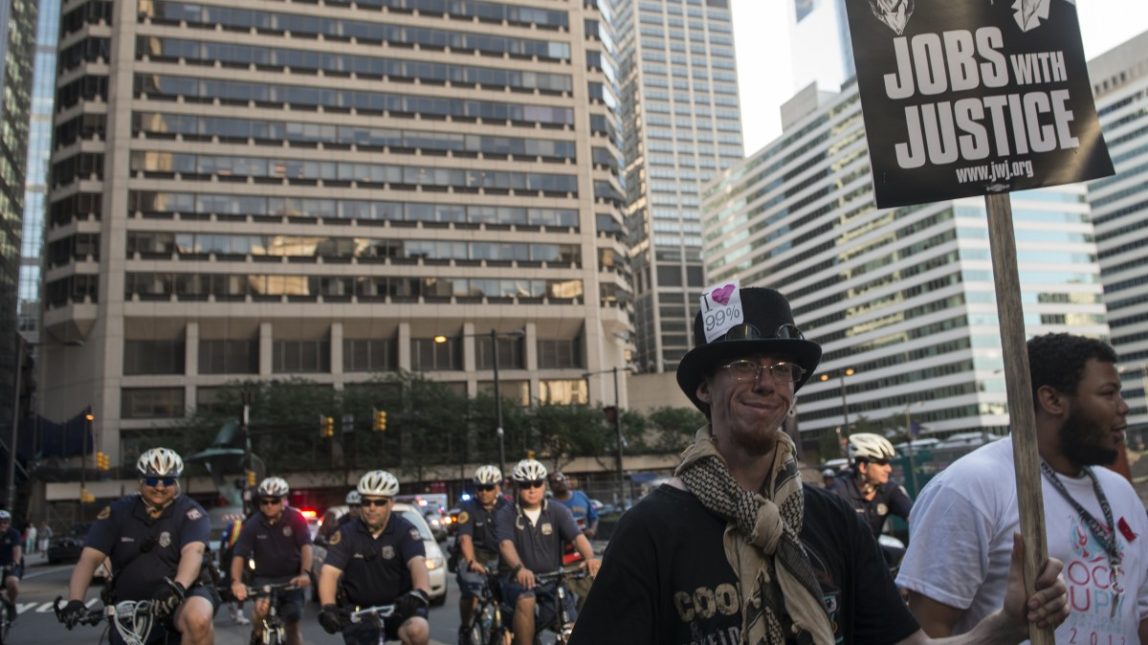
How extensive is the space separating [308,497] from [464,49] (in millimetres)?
34668

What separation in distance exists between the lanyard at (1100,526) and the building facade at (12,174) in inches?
2445

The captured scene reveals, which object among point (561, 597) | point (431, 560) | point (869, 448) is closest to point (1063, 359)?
point (869, 448)

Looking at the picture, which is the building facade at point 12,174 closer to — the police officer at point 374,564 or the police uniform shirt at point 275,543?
the police uniform shirt at point 275,543

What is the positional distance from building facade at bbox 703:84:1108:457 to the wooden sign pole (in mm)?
A: 99969

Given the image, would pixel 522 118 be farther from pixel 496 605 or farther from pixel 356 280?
pixel 496 605

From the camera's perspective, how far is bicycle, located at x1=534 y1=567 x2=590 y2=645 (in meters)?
8.90

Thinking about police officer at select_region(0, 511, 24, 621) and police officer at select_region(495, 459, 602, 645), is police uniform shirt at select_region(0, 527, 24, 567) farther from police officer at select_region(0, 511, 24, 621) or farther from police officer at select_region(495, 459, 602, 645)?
police officer at select_region(495, 459, 602, 645)

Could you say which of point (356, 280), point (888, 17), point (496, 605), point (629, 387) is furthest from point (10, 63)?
point (888, 17)

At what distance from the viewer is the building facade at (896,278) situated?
119 metres

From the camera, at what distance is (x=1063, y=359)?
3.50 m

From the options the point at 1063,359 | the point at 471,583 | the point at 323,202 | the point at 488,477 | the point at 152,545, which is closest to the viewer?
the point at 1063,359

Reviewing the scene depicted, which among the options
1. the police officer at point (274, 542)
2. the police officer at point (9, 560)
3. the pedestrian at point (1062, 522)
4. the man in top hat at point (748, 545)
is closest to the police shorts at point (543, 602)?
the police officer at point (274, 542)

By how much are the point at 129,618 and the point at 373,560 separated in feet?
5.88

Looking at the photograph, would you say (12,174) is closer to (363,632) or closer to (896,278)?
(363,632)
